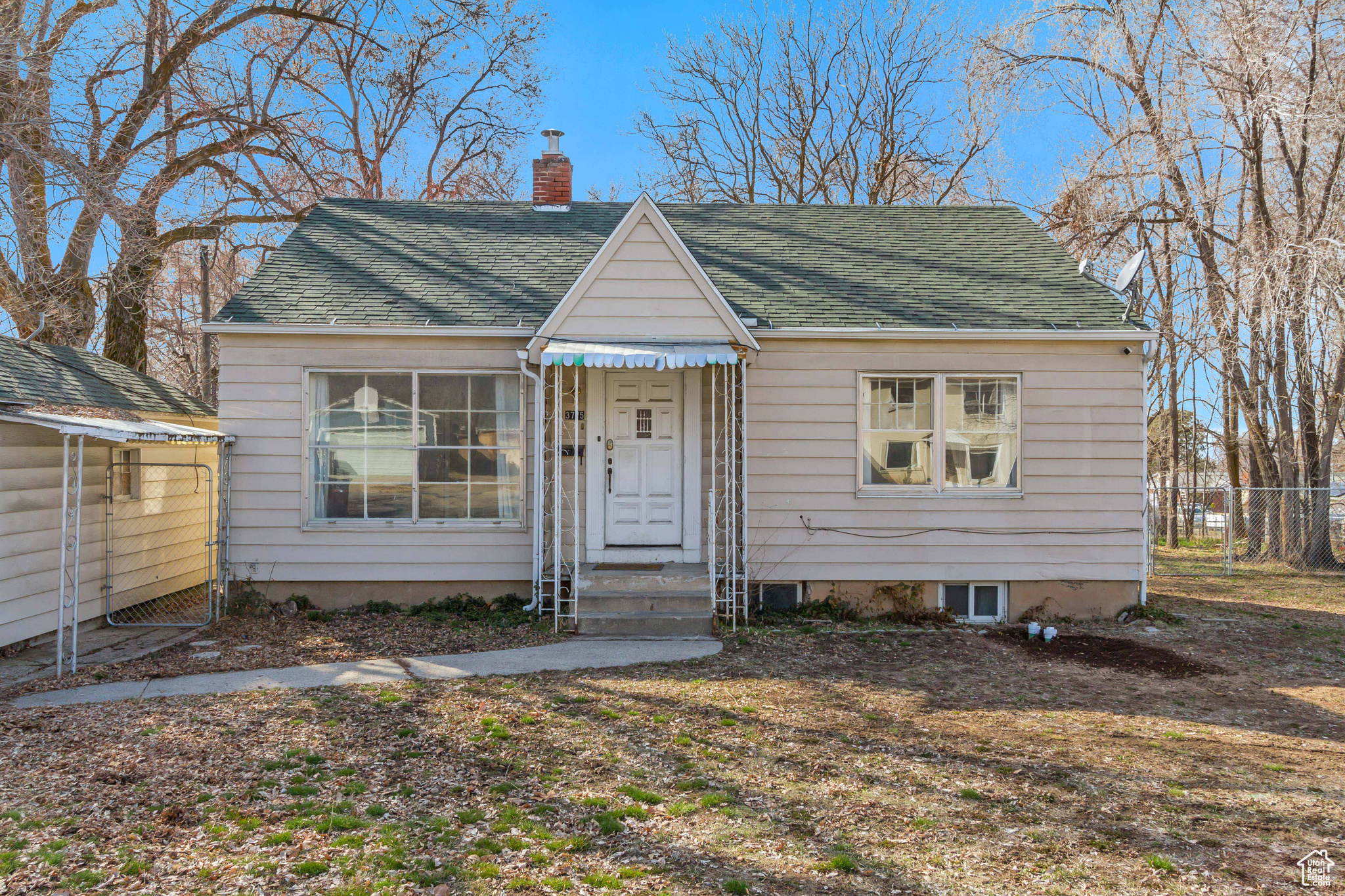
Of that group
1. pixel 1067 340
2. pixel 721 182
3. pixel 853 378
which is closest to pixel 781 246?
pixel 853 378

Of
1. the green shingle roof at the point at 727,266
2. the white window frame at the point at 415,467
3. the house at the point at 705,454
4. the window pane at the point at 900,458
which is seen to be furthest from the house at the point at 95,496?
the window pane at the point at 900,458

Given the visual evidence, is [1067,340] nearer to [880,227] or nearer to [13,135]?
[880,227]

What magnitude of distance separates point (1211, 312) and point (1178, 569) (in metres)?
5.03

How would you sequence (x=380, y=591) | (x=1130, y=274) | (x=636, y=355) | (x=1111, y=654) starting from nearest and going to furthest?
(x=1111, y=654) < (x=636, y=355) < (x=380, y=591) < (x=1130, y=274)

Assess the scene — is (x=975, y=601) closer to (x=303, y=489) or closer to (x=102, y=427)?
(x=303, y=489)

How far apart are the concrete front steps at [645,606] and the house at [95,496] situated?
4.23m

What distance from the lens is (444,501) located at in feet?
31.6

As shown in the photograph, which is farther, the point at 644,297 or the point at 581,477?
the point at 581,477

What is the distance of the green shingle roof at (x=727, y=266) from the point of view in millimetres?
9719

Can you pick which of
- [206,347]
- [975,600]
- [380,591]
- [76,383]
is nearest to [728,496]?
[975,600]

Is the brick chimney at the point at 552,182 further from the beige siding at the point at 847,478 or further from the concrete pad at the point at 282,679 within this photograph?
the concrete pad at the point at 282,679

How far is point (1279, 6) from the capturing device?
14102mm

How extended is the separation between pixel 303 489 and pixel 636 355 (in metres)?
4.20

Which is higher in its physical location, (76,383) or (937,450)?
(76,383)
